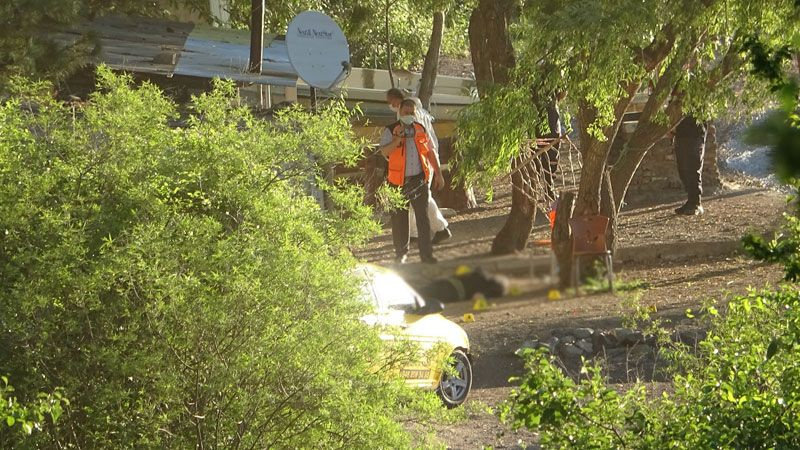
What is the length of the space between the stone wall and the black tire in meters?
12.1

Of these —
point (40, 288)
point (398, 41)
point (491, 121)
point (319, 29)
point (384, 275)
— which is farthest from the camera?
point (398, 41)

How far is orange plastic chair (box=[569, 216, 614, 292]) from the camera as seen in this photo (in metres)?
17.0

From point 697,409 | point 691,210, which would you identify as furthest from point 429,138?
point 697,409

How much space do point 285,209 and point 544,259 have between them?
12001mm

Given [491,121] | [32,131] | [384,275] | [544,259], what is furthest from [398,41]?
[32,131]

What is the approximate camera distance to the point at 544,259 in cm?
1877

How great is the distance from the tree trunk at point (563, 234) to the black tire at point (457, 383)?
578 centimetres

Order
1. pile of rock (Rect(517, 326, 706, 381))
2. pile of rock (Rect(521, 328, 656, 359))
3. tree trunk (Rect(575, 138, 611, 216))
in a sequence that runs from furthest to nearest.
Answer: tree trunk (Rect(575, 138, 611, 216))
pile of rock (Rect(521, 328, 656, 359))
pile of rock (Rect(517, 326, 706, 381))

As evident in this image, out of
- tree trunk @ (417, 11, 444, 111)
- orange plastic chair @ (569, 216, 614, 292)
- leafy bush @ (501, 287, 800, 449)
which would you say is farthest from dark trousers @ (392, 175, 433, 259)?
leafy bush @ (501, 287, 800, 449)

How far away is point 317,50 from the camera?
15.0m

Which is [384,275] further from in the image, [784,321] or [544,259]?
[544,259]

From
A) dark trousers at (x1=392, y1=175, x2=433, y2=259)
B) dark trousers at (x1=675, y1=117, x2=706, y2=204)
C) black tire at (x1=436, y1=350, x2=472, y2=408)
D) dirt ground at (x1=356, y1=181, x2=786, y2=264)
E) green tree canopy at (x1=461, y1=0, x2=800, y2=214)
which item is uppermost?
green tree canopy at (x1=461, y1=0, x2=800, y2=214)

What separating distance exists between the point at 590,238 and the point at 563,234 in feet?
2.57

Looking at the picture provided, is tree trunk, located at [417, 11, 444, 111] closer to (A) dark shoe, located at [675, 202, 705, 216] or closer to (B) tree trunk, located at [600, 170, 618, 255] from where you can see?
(A) dark shoe, located at [675, 202, 705, 216]
